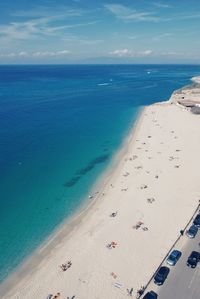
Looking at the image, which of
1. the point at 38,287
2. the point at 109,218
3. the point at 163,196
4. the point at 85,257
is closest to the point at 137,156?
the point at 163,196

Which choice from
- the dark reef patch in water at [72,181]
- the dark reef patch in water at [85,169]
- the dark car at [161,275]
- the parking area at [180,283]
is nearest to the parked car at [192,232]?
the parking area at [180,283]

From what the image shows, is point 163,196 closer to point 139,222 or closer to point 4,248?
point 139,222

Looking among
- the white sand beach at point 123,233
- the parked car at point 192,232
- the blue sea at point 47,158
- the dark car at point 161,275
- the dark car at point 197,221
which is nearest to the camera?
the dark car at point 161,275

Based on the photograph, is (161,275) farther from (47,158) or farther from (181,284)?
(47,158)

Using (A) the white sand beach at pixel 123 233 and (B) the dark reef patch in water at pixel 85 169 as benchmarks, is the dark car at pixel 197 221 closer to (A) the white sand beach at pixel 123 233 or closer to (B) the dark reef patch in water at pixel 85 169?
(A) the white sand beach at pixel 123 233

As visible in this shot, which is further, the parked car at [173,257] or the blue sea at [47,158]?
the blue sea at [47,158]

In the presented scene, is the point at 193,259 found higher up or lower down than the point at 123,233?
higher up

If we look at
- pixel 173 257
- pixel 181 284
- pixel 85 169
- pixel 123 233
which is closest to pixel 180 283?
pixel 181 284
